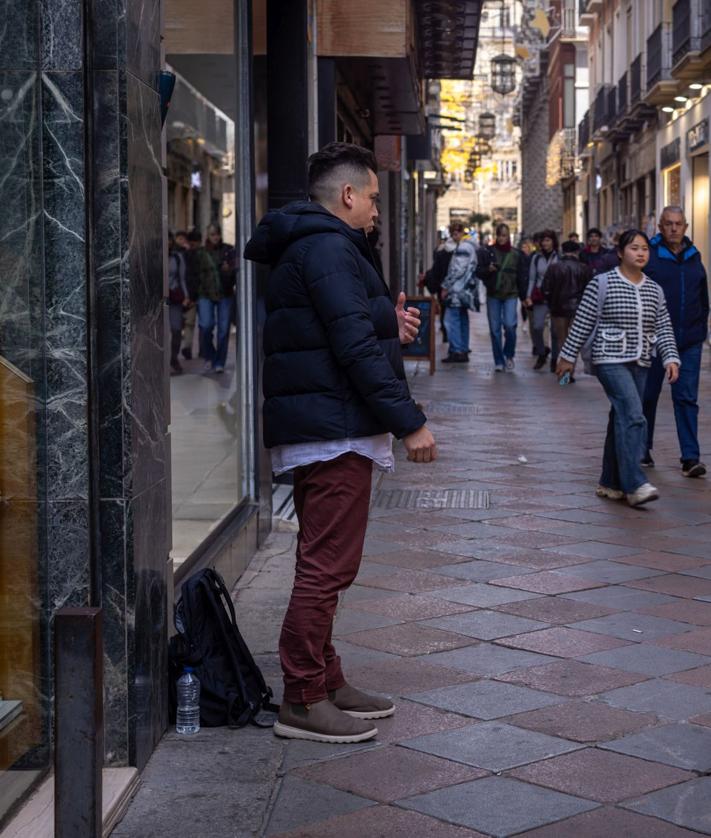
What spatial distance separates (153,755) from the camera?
15.8 feet

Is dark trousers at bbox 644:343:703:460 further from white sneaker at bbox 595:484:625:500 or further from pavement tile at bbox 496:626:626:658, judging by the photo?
pavement tile at bbox 496:626:626:658

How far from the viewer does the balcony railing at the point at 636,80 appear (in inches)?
1399

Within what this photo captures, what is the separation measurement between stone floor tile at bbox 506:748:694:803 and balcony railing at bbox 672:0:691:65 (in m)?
25.0

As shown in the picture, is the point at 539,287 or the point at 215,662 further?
the point at 539,287

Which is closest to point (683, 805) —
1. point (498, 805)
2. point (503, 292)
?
point (498, 805)

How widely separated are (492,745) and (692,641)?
1.59 metres

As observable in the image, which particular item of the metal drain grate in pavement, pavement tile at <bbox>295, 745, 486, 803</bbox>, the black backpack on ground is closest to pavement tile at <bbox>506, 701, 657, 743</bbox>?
pavement tile at <bbox>295, 745, 486, 803</bbox>

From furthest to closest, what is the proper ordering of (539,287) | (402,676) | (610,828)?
(539,287)
(402,676)
(610,828)

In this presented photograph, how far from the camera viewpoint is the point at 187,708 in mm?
5039

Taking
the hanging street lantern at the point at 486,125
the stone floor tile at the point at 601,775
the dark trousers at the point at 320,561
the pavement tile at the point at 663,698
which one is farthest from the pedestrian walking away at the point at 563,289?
the hanging street lantern at the point at 486,125

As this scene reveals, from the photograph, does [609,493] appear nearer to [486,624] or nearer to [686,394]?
[686,394]

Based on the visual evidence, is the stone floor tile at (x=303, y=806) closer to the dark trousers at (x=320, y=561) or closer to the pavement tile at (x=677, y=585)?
the dark trousers at (x=320, y=561)

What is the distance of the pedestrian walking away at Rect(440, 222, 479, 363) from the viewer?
21.3 m

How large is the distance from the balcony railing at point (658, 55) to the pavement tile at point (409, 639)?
1047 inches
